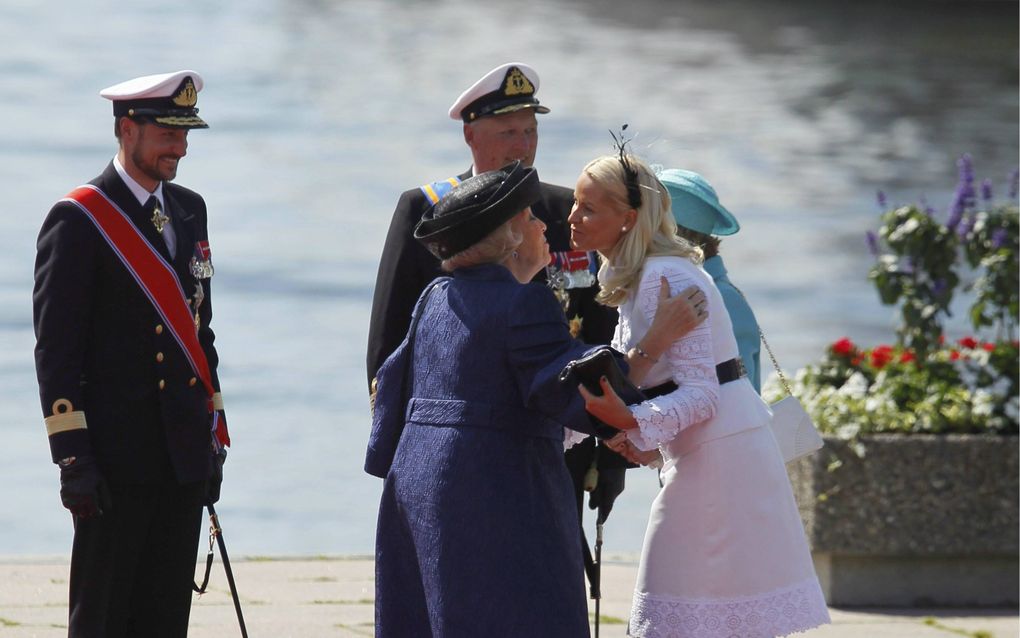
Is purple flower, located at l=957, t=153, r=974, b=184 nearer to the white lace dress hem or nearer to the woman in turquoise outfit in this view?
the woman in turquoise outfit

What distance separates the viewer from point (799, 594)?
11.4 ft

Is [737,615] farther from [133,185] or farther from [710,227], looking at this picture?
[133,185]

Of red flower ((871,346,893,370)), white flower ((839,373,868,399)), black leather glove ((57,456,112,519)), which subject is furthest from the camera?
red flower ((871,346,893,370))

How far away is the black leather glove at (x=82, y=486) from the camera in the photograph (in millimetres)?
3678

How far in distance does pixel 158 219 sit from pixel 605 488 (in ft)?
4.15

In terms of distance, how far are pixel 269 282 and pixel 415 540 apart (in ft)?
27.2

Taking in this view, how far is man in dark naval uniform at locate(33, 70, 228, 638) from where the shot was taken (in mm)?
3725

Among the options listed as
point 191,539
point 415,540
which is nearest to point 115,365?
point 191,539

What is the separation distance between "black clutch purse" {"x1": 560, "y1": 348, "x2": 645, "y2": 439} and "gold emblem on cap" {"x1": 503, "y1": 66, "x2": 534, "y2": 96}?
1.29 m

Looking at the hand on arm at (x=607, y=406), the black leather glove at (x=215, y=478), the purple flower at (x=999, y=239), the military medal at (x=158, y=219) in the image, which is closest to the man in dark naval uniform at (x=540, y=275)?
the black leather glove at (x=215, y=478)

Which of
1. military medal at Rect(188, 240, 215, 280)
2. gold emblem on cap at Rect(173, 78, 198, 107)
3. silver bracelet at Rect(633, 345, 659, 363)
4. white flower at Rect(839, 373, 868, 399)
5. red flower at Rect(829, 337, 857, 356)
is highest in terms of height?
gold emblem on cap at Rect(173, 78, 198, 107)

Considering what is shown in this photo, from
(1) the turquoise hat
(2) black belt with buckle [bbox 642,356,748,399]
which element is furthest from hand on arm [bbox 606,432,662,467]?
(1) the turquoise hat

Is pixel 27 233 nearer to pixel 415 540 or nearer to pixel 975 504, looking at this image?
pixel 975 504

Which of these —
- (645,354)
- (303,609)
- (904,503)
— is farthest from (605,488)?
(904,503)
